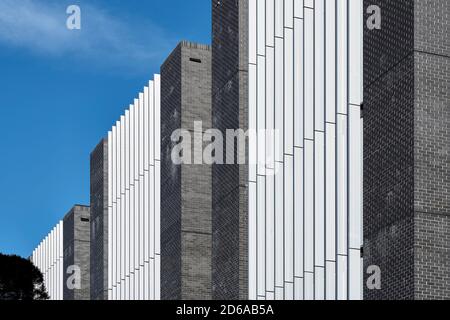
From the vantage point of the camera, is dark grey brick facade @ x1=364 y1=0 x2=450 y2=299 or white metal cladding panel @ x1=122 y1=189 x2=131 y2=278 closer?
dark grey brick facade @ x1=364 y1=0 x2=450 y2=299

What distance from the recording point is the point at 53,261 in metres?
65.1

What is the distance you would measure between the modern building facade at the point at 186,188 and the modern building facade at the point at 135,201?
4.51 feet

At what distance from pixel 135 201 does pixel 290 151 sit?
16.7 meters

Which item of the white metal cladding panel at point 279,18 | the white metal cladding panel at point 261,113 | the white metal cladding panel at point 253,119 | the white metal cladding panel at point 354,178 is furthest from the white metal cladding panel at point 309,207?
the white metal cladding panel at point 279,18

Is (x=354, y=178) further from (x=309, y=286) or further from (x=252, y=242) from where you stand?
(x=252, y=242)

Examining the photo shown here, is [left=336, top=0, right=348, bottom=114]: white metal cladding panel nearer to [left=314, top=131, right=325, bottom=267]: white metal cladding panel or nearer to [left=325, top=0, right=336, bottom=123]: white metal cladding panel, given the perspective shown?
[left=325, top=0, right=336, bottom=123]: white metal cladding panel

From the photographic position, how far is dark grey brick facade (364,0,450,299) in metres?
24.9

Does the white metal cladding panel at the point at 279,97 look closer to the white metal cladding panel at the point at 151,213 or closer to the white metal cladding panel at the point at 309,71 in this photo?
the white metal cladding panel at the point at 309,71

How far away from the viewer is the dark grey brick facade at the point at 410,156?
24.9 meters

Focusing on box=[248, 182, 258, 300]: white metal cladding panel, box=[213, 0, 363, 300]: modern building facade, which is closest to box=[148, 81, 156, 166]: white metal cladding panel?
box=[213, 0, 363, 300]: modern building facade

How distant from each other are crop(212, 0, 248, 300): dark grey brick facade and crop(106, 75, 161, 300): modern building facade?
7.19 metres

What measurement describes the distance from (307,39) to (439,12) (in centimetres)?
611
